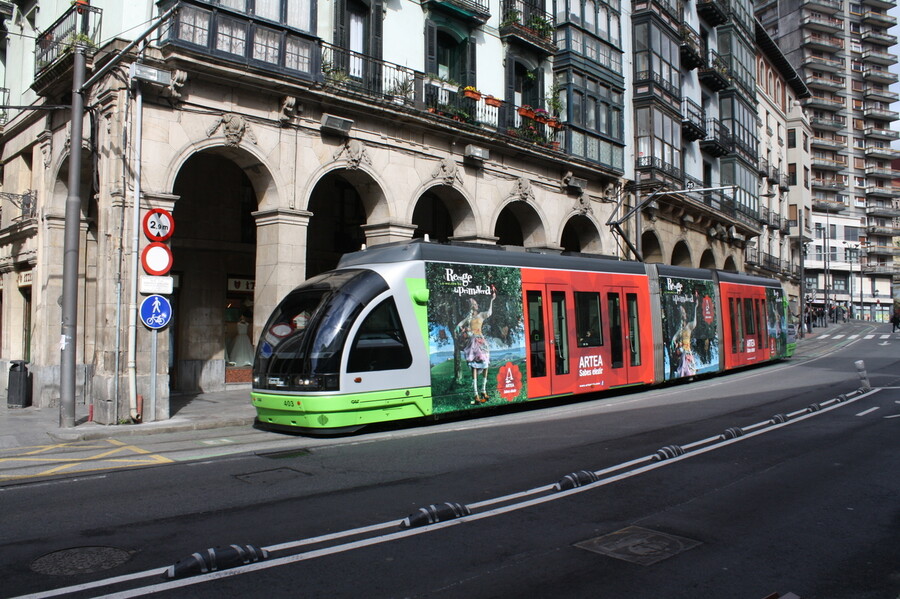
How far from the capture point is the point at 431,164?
19.8 meters

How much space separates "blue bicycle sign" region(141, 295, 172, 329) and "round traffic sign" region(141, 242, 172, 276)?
20.3 inches

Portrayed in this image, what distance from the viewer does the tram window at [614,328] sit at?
55.3 feet

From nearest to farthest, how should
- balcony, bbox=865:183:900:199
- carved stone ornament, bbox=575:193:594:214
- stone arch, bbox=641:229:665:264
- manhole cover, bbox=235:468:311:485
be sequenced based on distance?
manhole cover, bbox=235:468:311:485
carved stone ornament, bbox=575:193:594:214
stone arch, bbox=641:229:665:264
balcony, bbox=865:183:900:199

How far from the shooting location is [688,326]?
20.3m

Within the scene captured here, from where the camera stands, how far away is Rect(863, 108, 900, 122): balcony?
99.5 metres

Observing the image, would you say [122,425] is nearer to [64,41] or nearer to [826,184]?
[64,41]

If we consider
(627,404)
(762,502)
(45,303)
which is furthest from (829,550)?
(45,303)

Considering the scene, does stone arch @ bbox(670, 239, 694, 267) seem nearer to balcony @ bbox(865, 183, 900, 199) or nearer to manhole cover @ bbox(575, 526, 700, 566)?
manhole cover @ bbox(575, 526, 700, 566)

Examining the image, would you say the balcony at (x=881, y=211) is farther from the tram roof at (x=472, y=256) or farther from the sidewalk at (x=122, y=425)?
the sidewalk at (x=122, y=425)

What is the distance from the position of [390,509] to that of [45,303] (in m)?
14.5

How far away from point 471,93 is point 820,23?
89109 mm

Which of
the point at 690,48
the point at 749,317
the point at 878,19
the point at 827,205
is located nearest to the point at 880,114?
the point at 878,19

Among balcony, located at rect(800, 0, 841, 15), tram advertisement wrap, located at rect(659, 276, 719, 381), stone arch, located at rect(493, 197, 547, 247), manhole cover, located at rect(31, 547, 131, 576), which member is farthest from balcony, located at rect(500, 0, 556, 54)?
balcony, located at rect(800, 0, 841, 15)

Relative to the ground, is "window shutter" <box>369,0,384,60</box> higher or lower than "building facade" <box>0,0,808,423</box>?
higher
